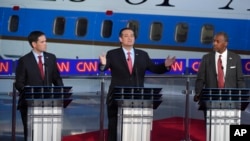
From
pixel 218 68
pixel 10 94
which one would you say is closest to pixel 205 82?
pixel 218 68

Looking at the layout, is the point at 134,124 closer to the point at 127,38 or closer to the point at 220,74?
the point at 127,38

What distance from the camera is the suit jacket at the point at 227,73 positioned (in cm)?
1124

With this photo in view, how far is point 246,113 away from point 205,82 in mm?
2711

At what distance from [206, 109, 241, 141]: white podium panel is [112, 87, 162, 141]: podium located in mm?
618

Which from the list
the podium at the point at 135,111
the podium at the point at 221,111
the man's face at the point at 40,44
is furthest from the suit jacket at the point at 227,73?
the man's face at the point at 40,44

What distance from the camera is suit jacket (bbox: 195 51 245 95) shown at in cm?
1124

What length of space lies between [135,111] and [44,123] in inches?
38.4

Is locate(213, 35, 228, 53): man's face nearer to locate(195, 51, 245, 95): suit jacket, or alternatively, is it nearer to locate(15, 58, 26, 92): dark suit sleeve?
locate(195, 51, 245, 95): suit jacket

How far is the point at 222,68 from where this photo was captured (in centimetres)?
1128

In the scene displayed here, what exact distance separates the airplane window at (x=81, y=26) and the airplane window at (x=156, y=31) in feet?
3.74

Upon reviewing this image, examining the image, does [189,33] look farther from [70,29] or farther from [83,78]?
[83,78]

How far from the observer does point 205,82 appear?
11.3 m

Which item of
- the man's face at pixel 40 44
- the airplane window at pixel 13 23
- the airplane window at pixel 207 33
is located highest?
the airplane window at pixel 13 23

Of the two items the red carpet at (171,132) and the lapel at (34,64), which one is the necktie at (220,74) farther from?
the lapel at (34,64)
